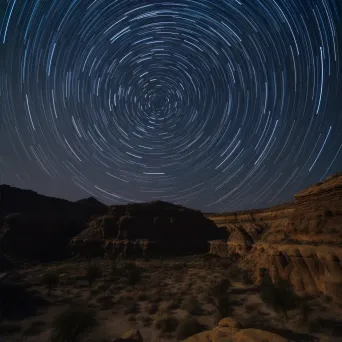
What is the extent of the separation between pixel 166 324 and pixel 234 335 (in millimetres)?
8998

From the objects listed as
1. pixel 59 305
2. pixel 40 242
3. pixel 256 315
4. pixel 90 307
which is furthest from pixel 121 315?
pixel 40 242

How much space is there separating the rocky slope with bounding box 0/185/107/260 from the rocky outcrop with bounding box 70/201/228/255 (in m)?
7.02

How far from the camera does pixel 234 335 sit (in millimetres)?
10414

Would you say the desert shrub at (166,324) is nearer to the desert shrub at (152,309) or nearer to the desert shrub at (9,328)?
the desert shrub at (152,309)

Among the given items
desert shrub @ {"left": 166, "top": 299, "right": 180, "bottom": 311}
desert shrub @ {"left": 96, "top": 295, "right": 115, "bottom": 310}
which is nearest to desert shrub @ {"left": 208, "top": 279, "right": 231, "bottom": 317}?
desert shrub @ {"left": 166, "top": 299, "right": 180, "bottom": 311}

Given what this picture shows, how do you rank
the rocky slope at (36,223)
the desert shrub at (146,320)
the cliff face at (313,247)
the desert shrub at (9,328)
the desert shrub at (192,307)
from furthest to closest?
the rocky slope at (36,223) < the desert shrub at (192,307) < the cliff face at (313,247) < the desert shrub at (146,320) < the desert shrub at (9,328)

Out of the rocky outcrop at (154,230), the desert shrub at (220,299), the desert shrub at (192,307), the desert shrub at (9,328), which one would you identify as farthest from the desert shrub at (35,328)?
the rocky outcrop at (154,230)

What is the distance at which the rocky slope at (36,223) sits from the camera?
6731cm

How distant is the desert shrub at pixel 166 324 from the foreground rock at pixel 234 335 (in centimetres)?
691

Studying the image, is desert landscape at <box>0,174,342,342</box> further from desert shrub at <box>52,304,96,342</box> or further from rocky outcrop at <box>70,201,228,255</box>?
rocky outcrop at <box>70,201,228,255</box>

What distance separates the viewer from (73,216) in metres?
90.3

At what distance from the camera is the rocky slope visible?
67.3 m

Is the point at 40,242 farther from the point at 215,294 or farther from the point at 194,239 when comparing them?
the point at 215,294

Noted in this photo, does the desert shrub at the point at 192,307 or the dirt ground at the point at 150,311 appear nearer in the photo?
the dirt ground at the point at 150,311
